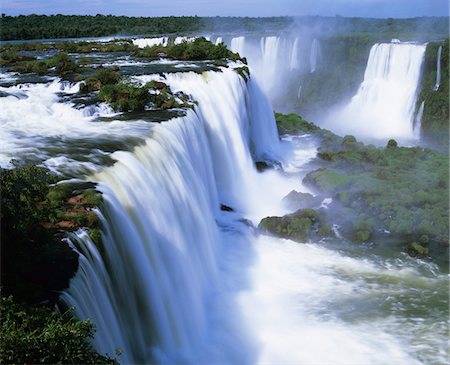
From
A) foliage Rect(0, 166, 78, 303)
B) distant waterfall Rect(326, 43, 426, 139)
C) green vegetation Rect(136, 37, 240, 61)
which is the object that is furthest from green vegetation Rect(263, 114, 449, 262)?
distant waterfall Rect(326, 43, 426, 139)

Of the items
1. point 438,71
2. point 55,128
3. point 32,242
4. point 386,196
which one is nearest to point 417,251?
point 386,196

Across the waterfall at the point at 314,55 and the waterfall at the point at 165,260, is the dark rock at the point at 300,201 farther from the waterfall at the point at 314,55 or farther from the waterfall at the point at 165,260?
the waterfall at the point at 314,55

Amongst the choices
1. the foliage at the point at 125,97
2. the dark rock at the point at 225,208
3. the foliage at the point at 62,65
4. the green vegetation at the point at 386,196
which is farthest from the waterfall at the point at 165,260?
the foliage at the point at 62,65

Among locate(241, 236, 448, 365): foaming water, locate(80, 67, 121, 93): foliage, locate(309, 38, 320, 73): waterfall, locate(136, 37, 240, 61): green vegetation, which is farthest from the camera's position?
locate(309, 38, 320, 73): waterfall

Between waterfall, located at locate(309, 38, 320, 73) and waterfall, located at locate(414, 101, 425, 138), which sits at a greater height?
waterfall, located at locate(309, 38, 320, 73)

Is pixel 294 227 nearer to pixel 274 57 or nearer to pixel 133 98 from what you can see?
pixel 133 98

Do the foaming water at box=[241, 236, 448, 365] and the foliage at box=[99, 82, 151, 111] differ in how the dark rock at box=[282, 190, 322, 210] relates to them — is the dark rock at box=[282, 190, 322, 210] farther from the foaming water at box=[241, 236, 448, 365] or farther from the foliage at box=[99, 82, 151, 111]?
the foliage at box=[99, 82, 151, 111]
